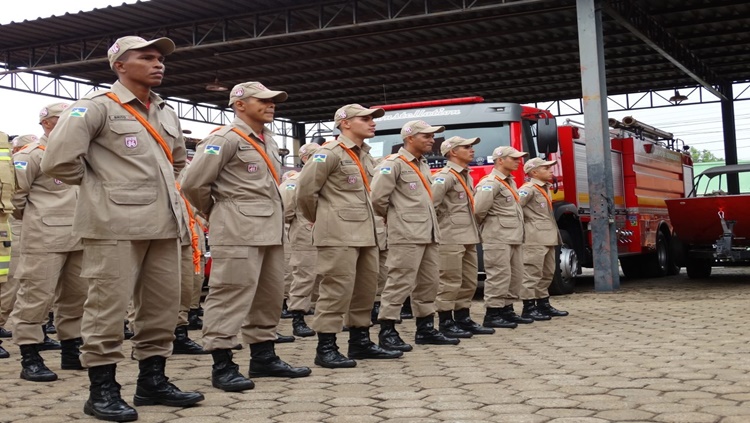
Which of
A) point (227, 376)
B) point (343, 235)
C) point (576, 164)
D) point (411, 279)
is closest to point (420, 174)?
point (411, 279)

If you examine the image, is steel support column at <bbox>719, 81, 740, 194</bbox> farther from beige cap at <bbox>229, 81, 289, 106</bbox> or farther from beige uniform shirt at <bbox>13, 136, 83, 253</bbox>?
beige uniform shirt at <bbox>13, 136, 83, 253</bbox>

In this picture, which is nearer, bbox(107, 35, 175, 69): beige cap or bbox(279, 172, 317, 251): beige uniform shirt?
bbox(107, 35, 175, 69): beige cap

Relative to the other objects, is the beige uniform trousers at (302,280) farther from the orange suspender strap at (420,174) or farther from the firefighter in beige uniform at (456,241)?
the orange suspender strap at (420,174)

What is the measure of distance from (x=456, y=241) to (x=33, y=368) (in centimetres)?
366

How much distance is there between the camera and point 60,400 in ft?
15.6

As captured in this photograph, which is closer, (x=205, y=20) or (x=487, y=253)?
(x=487, y=253)

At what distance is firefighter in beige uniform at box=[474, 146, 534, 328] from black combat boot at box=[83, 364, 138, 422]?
483 cm

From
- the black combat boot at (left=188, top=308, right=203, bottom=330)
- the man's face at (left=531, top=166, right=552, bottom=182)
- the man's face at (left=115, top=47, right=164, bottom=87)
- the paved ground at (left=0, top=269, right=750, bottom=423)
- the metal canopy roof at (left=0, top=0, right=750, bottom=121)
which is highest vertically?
the metal canopy roof at (left=0, top=0, right=750, bottom=121)

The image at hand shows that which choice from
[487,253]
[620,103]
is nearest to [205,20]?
[487,253]

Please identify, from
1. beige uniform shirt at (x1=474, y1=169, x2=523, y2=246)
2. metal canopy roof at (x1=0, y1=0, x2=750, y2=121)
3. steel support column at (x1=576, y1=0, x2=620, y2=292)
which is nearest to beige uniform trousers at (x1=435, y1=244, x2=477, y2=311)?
beige uniform shirt at (x1=474, y1=169, x2=523, y2=246)

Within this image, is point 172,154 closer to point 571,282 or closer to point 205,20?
point 571,282

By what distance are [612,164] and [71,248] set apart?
9.91 meters

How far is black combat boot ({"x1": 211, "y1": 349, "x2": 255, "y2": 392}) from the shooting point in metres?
4.89

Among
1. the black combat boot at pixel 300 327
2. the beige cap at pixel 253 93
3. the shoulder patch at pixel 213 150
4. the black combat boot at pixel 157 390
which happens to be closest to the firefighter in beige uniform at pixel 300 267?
the black combat boot at pixel 300 327
